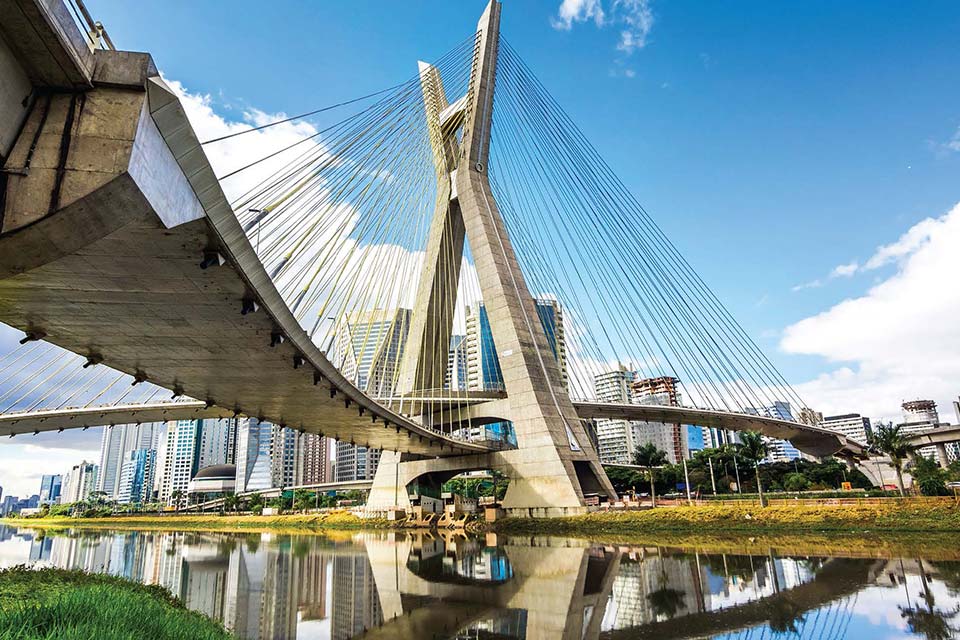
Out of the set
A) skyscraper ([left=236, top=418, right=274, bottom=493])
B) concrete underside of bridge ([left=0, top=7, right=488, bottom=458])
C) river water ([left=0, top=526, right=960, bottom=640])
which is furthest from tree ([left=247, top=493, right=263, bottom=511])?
concrete underside of bridge ([left=0, top=7, right=488, bottom=458])

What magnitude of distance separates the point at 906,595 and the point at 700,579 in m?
3.95

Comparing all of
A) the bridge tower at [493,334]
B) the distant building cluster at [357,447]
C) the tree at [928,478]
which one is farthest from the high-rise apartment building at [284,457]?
the tree at [928,478]

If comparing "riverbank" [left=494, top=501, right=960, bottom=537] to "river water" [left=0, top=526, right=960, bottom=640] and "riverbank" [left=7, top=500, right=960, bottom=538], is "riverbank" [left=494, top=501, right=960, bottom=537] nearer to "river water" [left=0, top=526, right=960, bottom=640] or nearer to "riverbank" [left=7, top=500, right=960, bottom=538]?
"riverbank" [left=7, top=500, right=960, bottom=538]


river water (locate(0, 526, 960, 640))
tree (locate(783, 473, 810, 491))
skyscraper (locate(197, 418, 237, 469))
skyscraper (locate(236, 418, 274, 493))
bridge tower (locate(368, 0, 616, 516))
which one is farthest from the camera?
skyscraper (locate(197, 418, 237, 469))

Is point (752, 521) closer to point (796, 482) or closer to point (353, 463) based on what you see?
point (796, 482)

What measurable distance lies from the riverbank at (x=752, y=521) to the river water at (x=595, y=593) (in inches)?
158

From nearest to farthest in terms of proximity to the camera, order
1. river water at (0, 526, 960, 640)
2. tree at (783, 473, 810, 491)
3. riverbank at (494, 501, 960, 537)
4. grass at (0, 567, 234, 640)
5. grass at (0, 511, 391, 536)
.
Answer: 1. grass at (0, 567, 234, 640)
2. river water at (0, 526, 960, 640)
3. riverbank at (494, 501, 960, 537)
4. grass at (0, 511, 391, 536)
5. tree at (783, 473, 810, 491)

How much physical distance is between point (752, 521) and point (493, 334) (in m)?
17.1

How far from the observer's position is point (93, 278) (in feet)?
32.0

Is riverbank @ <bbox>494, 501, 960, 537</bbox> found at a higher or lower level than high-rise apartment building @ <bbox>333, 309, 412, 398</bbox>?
lower

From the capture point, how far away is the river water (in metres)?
8.94

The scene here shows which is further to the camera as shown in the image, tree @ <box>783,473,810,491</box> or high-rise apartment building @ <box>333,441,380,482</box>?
high-rise apartment building @ <box>333,441,380,482</box>

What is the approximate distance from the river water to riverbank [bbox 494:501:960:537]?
4.01 metres

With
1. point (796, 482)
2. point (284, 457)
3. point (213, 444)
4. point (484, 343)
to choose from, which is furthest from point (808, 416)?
point (213, 444)
